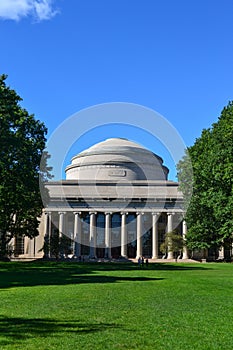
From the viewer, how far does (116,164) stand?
8481cm

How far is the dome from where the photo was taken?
8331cm

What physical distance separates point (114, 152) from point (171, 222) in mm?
19749

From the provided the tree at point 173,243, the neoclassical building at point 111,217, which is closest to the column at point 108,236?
the neoclassical building at point 111,217

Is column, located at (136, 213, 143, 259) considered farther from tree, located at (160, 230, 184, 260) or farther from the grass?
the grass

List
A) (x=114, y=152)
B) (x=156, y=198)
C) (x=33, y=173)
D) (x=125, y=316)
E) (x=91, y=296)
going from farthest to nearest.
→ 1. (x=114, y=152)
2. (x=156, y=198)
3. (x=33, y=173)
4. (x=91, y=296)
5. (x=125, y=316)

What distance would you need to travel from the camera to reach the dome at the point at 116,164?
83312 millimetres

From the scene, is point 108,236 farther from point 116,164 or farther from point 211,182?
point 211,182

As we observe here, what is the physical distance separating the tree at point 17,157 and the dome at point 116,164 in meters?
42.8

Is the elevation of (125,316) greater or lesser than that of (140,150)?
lesser

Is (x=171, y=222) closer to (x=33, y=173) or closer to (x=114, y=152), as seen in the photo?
(x=114, y=152)

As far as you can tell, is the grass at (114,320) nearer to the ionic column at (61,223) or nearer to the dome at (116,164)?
the ionic column at (61,223)

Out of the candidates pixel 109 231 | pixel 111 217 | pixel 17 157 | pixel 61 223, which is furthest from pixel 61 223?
pixel 17 157

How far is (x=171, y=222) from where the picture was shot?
7362 cm

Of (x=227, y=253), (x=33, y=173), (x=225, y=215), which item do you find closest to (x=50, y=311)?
(x=33, y=173)
